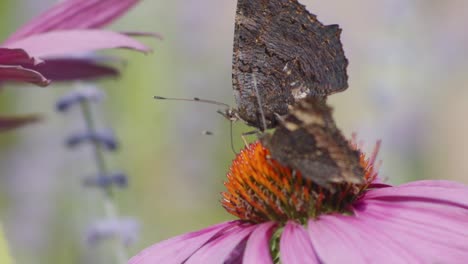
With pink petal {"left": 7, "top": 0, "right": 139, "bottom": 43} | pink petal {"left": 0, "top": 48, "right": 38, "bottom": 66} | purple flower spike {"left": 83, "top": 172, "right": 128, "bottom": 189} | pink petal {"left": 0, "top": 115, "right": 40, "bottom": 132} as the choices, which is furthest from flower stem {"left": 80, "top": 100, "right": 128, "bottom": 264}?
pink petal {"left": 0, "top": 48, "right": 38, "bottom": 66}

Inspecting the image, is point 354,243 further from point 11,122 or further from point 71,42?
point 11,122

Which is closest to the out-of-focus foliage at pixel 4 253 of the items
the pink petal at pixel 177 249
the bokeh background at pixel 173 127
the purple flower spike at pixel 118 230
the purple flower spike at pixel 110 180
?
the pink petal at pixel 177 249

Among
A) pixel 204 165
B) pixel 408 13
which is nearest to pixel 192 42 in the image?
pixel 204 165

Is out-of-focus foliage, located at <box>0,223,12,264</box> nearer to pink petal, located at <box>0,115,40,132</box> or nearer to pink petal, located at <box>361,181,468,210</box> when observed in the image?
pink petal, located at <box>361,181,468,210</box>

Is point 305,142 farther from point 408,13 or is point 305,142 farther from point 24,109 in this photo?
point 24,109

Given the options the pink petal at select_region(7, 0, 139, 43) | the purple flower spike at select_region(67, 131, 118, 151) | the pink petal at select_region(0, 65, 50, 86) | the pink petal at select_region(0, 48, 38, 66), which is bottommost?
the purple flower spike at select_region(67, 131, 118, 151)
